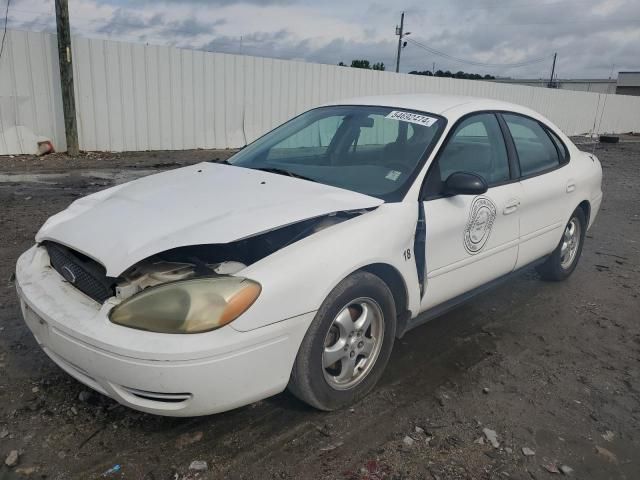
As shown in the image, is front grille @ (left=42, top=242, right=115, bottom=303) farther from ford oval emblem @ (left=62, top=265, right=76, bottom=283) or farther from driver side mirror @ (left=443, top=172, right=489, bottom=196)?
driver side mirror @ (left=443, top=172, right=489, bottom=196)

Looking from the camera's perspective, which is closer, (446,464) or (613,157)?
(446,464)

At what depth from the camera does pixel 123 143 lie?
11875 millimetres

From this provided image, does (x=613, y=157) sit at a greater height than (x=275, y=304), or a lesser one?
lesser

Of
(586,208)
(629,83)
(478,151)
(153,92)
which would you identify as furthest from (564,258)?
(629,83)

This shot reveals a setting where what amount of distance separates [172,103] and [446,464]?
11.7 meters

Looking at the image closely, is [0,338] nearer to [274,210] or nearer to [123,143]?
[274,210]

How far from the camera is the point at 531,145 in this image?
4.20 metres

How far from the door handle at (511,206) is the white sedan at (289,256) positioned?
13 mm

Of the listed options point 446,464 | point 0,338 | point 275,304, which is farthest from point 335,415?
point 0,338

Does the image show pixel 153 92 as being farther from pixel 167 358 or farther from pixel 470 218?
pixel 167 358

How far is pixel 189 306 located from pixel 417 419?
1.38m

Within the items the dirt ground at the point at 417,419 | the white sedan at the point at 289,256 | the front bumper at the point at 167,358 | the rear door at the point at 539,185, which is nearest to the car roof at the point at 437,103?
the white sedan at the point at 289,256

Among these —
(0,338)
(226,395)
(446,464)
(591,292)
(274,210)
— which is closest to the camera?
(226,395)

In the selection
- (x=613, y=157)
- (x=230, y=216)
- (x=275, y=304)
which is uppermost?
(x=230, y=216)
